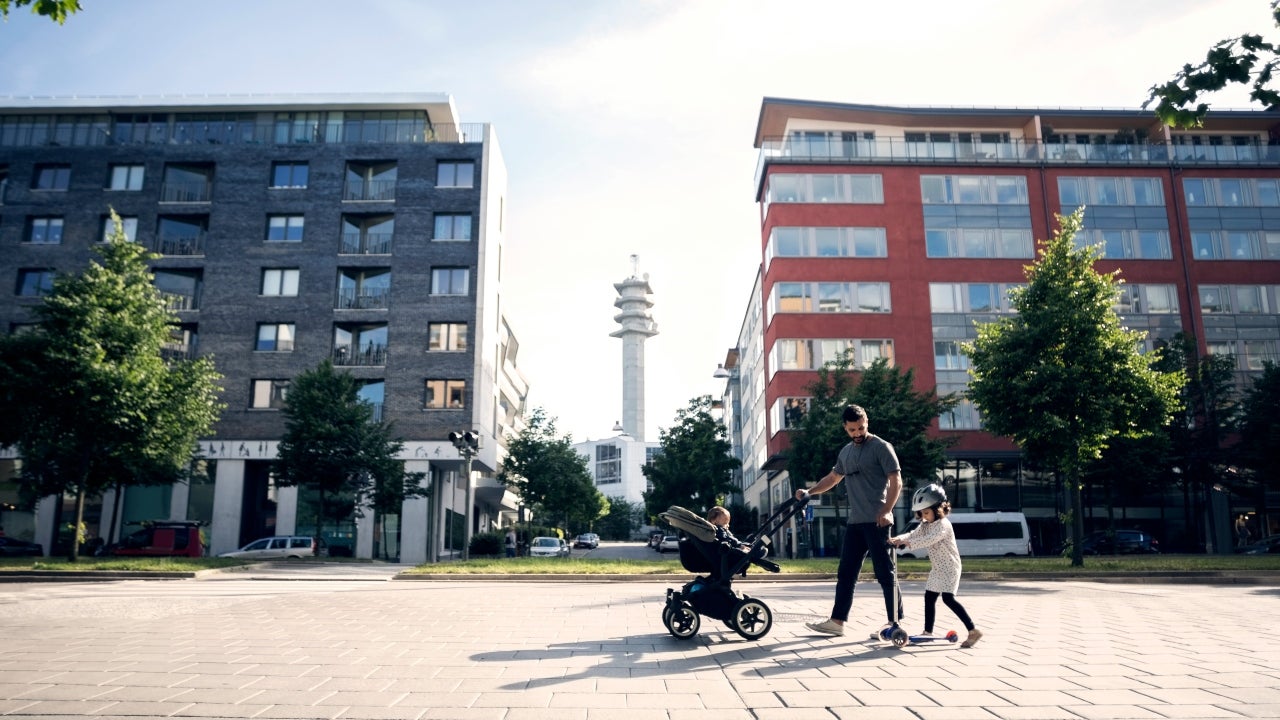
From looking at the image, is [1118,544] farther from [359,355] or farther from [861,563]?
[861,563]

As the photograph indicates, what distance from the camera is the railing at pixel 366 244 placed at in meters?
42.2

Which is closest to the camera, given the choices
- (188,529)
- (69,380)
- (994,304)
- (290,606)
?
(290,606)

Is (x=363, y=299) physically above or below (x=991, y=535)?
above

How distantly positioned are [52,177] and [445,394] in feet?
75.0

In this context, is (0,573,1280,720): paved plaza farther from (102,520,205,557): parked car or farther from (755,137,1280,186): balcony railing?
(755,137,1280,186): balcony railing

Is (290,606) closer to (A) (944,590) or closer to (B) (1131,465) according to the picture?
(A) (944,590)

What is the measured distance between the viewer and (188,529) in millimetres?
32031

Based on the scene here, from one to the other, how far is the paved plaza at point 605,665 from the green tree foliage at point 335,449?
22007 millimetres

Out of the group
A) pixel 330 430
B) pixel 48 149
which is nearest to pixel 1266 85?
pixel 330 430

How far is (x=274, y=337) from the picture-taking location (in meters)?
41.2

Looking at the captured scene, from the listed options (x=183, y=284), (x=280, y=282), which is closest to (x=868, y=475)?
(x=280, y=282)

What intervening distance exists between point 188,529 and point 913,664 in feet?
105

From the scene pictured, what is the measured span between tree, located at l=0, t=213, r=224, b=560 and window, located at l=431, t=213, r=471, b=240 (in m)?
16.4

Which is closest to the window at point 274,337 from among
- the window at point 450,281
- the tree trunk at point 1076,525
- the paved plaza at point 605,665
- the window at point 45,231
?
the window at point 450,281
